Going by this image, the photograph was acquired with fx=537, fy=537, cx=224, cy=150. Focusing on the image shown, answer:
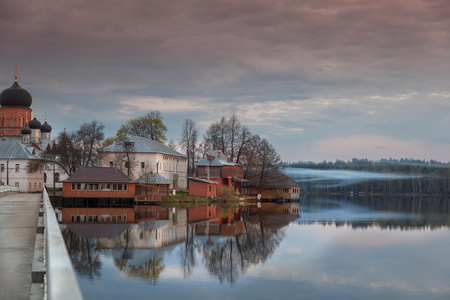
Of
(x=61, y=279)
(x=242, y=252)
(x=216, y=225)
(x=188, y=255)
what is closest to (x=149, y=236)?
(x=188, y=255)

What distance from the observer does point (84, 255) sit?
20.3 metres

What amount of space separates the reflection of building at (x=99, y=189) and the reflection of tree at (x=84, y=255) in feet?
88.4

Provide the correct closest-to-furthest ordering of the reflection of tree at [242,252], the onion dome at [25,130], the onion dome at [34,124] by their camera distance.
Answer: the reflection of tree at [242,252], the onion dome at [25,130], the onion dome at [34,124]

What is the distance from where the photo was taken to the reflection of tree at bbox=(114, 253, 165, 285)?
1664 centimetres

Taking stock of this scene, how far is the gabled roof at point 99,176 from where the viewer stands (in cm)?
5375

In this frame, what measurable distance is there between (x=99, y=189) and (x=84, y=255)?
1357 inches

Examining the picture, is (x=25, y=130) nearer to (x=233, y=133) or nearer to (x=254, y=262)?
(x=233, y=133)

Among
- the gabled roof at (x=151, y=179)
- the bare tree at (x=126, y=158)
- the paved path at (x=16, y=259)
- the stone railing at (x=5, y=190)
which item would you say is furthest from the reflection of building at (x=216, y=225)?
the bare tree at (x=126, y=158)

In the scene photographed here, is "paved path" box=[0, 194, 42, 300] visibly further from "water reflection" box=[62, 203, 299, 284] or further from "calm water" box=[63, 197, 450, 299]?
"water reflection" box=[62, 203, 299, 284]

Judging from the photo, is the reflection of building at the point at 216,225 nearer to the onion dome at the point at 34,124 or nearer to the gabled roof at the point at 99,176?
the gabled roof at the point at 99,176

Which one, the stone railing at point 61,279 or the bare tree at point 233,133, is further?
the bare tree at point 233,133

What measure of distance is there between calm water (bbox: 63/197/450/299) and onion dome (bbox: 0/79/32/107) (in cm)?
6353

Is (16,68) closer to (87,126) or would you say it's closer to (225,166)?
(87,126)

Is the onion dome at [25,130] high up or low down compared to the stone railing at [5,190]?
up
